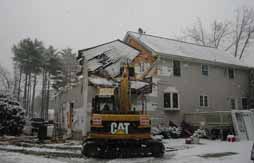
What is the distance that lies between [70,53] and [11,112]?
1057 inches

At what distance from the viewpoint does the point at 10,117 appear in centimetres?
1805

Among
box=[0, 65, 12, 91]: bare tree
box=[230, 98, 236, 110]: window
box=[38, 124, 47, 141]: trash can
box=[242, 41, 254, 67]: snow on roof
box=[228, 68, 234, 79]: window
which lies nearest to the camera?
box=[38, 124, 47, 141]: trash can

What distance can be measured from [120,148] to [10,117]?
11.7 metres

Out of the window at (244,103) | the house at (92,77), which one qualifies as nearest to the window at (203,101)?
the window at (244,103)

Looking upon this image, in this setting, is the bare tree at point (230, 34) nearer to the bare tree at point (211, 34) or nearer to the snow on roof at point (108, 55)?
the bare tree at point (211, 34)

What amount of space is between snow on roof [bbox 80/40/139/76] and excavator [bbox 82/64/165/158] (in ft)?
18.6

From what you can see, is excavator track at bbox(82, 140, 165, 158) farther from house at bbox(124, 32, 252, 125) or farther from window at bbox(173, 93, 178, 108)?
window at bbox(173, 93, 178, 108)

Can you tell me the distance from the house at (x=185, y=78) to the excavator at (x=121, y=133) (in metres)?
7.57

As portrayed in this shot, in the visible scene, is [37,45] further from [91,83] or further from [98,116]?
[98,116]

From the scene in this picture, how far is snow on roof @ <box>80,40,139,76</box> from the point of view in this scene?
15.7 meters

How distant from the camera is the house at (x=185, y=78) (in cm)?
1747

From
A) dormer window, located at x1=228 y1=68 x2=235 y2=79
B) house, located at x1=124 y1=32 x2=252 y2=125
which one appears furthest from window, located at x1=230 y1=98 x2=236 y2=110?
dormer window, located at x1=228 y1=68 x2=235 y2=79

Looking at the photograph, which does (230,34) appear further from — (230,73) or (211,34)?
(230,73)

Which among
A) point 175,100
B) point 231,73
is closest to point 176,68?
point 175,100
